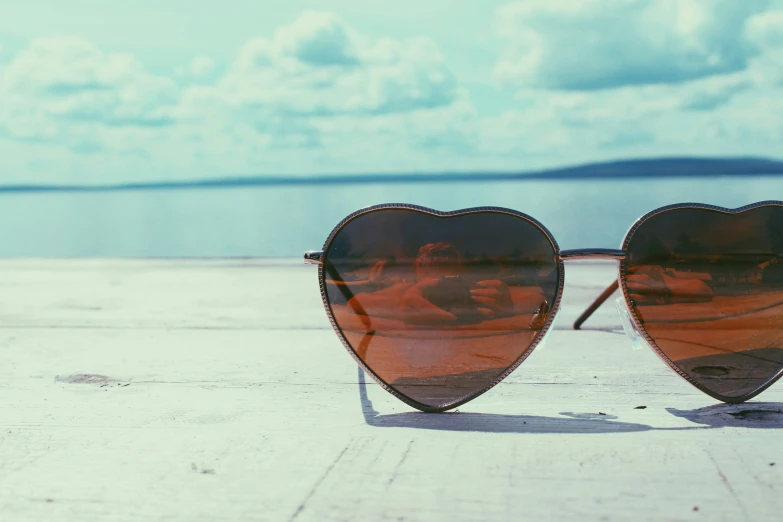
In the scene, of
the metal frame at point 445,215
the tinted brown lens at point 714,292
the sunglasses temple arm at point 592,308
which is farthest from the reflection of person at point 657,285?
the sunglasses temple arm at point 592,308

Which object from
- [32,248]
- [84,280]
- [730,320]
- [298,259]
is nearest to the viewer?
[730,320]

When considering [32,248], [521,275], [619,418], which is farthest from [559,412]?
[32,248]

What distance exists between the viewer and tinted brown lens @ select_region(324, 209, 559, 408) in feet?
8.20

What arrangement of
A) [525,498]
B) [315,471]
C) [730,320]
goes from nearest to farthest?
1. [525,498]
2. [315,471]
3. [730,320]

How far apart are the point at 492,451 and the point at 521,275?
0.59 meters

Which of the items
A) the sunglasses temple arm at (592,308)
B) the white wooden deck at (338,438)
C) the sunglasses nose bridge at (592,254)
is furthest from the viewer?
the sunglasses temple arm at (592,308)

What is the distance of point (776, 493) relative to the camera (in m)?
1.83

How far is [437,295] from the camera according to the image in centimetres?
252

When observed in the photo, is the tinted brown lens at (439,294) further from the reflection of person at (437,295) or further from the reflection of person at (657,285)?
the reflection of person at (657,285)

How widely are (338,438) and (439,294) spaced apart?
512 millimetres

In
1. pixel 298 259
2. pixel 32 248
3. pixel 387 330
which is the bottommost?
pixel 32 248

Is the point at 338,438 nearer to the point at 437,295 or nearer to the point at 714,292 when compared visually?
the point at 437,295

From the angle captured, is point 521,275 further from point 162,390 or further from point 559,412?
point 162,390

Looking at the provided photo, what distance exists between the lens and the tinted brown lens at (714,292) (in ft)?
8.28
